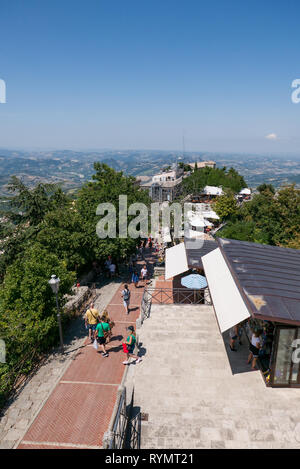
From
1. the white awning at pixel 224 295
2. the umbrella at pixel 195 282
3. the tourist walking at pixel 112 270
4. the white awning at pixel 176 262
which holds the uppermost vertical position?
the white awning at pixel 224 295

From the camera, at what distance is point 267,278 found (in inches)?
351

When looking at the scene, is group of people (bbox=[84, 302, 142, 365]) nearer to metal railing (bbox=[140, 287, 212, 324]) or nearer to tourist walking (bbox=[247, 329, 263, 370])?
metal railing (bbox=[140, 287, 212, 324])

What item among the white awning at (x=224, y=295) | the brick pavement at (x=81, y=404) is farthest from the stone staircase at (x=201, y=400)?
the white awning at (x=224, y=295)

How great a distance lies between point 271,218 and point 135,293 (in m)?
17.6

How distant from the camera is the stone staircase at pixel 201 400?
21.0 feet

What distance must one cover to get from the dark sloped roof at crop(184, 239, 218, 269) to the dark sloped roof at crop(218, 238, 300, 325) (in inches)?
73.9

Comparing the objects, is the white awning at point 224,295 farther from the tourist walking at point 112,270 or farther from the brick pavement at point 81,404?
the tourist walking at point 112,270

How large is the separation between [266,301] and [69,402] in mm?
6624

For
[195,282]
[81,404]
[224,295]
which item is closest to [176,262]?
[195,282]

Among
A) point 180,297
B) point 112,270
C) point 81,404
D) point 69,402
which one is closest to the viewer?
point 81,404

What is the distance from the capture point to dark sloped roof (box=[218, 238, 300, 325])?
7.15m

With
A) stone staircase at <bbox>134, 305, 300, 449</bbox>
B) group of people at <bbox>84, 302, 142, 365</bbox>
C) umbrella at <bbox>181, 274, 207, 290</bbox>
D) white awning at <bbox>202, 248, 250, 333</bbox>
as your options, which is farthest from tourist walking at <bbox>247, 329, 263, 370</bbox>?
umbrella at <bbox>181, 274, 207, 290</bbox>

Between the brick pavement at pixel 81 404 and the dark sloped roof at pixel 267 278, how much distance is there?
5.24m

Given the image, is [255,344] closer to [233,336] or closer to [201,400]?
[233,336]
